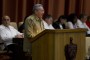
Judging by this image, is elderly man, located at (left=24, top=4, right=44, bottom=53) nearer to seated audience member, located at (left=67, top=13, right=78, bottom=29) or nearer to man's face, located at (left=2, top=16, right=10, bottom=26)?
man's face, located at (left=2, top=16, right=10, bottom=26)

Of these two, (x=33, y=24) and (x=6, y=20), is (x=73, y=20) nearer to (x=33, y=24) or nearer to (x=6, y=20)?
(x=6, y=20)

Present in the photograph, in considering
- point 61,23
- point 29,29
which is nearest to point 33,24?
point 29,29

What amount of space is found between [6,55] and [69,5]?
13.2ft

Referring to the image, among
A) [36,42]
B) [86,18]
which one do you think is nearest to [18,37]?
[36,42]

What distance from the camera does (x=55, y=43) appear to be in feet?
13.9

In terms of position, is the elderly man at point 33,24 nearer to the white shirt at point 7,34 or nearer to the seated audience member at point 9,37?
the seated audience member at point 9,37

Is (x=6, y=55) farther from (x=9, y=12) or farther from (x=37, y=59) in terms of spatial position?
(x=9, y=12)

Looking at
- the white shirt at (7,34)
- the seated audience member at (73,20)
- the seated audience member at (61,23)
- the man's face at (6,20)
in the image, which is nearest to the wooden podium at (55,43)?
the white shirt at (7,34)

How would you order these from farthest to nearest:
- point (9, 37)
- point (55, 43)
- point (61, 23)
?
point (61, 23) < point (9, 37) < point (55, 43)

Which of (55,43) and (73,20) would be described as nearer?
(55,43)

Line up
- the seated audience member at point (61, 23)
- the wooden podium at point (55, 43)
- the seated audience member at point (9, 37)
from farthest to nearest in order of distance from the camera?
the seated audience member at point (61, 23) → the seated audience member at point (9, 37) → the wooden podium at point (55, 43)

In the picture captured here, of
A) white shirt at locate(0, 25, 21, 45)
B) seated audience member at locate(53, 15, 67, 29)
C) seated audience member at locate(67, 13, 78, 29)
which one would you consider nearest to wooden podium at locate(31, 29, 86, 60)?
white shirt at locate(0, 25, 21, 45)

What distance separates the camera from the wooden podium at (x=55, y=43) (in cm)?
425

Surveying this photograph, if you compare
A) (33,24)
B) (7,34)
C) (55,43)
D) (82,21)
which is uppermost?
(82,21)
